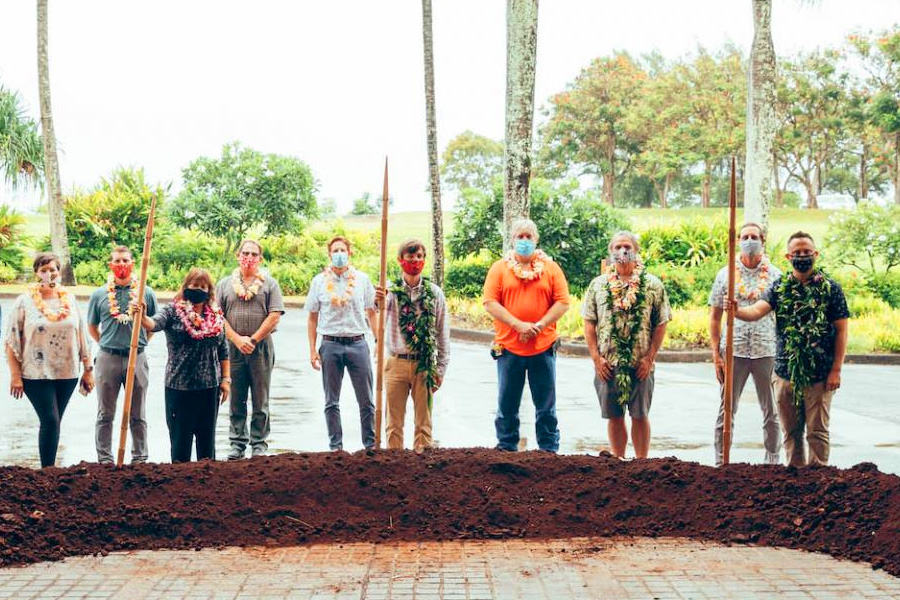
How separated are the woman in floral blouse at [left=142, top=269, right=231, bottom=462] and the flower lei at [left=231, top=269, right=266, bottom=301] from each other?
0.89 metres

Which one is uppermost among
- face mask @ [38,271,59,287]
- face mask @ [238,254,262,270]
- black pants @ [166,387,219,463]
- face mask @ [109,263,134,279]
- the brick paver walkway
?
face mask @ [238,254,262,270]

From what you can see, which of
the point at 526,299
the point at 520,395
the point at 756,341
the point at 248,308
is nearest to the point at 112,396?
the point at 248,308

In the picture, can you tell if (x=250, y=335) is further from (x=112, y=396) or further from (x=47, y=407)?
(x=47, y=407)

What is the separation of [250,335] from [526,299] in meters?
2.37

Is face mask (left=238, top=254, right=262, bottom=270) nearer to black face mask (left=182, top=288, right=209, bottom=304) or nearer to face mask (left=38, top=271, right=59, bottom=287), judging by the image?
black face mask (left=182, top=288, right=209, bottom=304)

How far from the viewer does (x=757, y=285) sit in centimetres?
893

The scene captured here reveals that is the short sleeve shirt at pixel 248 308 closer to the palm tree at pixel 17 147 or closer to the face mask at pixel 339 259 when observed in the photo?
the face mask at pixel 339 259

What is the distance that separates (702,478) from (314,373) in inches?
398

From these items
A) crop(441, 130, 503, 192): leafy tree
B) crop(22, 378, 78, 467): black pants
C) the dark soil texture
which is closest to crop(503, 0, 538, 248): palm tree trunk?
crop(22, 378, 78, 467): black pants

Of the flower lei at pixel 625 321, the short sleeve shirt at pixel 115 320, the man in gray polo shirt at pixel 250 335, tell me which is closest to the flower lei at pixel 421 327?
the man in gray polo shirt at pixel 250 335

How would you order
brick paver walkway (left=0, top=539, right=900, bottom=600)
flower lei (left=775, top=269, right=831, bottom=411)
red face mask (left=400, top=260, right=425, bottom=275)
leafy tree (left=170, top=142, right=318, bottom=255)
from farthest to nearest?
leafy tree (left=170, top=142, right=318, bottom=255) < red face mask (left=400, top=260, right=425, bottom=275) < flower lei (left=775, top=269, right=831, bottom=411) < brick paver walkway (left=0, top=539, right=900, bottom=600)

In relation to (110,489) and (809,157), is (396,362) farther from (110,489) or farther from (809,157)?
(809,157)

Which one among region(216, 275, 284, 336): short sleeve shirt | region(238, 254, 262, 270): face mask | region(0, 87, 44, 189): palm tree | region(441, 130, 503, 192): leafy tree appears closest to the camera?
region(238, 254, 262, 270): face mask

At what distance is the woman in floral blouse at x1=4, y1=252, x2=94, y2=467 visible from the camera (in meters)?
8.50
